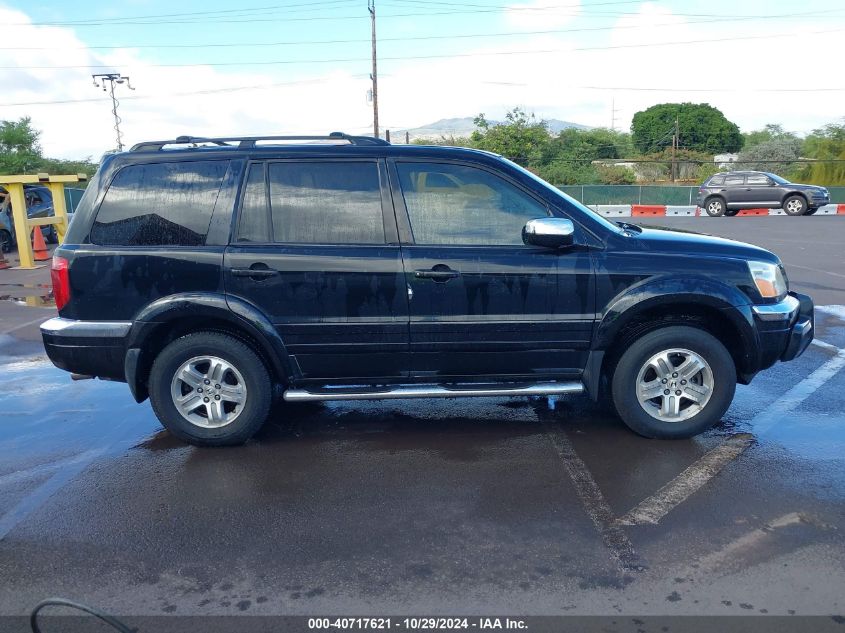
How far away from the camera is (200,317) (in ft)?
15.1

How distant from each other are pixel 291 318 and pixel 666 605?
2703mm

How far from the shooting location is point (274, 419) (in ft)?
17.7

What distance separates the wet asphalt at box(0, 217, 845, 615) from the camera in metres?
3.09

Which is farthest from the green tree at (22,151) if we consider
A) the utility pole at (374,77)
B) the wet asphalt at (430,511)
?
the wet asphalt at (430,511)

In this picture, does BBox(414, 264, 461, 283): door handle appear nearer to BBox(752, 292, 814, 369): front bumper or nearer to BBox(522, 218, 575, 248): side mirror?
BBox(522, 218, 575, 248): side mirror

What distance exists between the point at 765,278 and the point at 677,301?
0.64 meters

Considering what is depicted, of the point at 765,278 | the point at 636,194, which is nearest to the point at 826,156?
the point at 636,194

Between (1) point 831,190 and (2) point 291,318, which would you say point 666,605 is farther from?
(1) point 831,190

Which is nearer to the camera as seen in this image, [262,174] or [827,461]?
[827,461]

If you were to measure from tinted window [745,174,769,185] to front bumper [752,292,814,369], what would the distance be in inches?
963

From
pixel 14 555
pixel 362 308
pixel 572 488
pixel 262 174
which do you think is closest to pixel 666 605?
pixel 572 488

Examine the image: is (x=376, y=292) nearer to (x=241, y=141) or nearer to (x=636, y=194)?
(x=241, y=141)

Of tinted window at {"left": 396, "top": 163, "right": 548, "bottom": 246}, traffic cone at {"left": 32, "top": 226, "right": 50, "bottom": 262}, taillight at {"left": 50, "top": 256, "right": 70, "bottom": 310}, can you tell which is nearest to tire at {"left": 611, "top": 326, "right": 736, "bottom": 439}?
tinted window at {"left": 396, "top": 163, "right": 548, "bottom": 246}

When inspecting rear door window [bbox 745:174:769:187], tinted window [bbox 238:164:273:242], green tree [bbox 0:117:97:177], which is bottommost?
tinted window [bbox 238:164:273:242]
